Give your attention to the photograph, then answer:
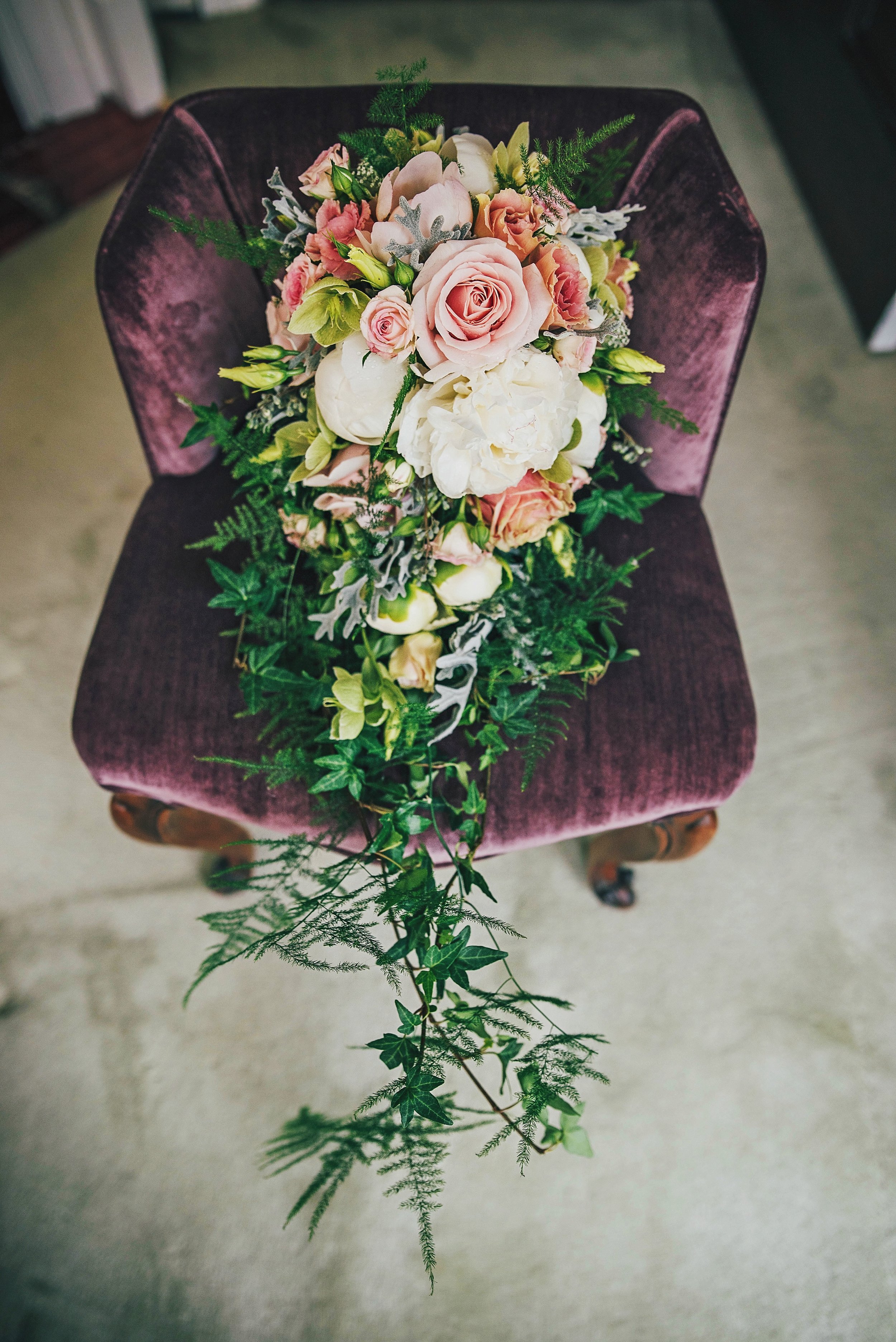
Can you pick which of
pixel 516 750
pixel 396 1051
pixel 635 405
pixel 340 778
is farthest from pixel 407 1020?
pixel 635 405

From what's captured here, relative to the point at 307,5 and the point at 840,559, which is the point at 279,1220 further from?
the point at 307,5

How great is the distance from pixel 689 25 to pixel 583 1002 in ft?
8.67

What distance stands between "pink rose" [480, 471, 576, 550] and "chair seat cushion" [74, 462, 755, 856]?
0.27 metres

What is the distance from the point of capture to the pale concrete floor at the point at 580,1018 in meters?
1.05

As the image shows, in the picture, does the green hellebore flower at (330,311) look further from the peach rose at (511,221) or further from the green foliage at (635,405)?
the green foliage at (635,405)

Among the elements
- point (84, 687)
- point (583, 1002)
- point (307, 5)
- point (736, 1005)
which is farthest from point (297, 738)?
point (307, 5)

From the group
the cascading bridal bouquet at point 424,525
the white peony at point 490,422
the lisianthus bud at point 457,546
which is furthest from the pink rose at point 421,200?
the lisianthus bud at point 457,546

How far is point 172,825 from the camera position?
1.00m

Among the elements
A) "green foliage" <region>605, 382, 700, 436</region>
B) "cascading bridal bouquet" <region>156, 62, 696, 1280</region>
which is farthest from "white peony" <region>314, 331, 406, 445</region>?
"green foliage" <region>605, 382, 700, 436</region>

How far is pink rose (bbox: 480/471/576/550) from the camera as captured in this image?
0.65 meters

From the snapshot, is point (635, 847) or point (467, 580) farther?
point (635, 847)

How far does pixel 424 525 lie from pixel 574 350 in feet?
0.61

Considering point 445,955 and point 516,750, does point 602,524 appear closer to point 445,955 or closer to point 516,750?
point 516,750

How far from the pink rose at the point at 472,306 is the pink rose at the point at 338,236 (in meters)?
0.06
